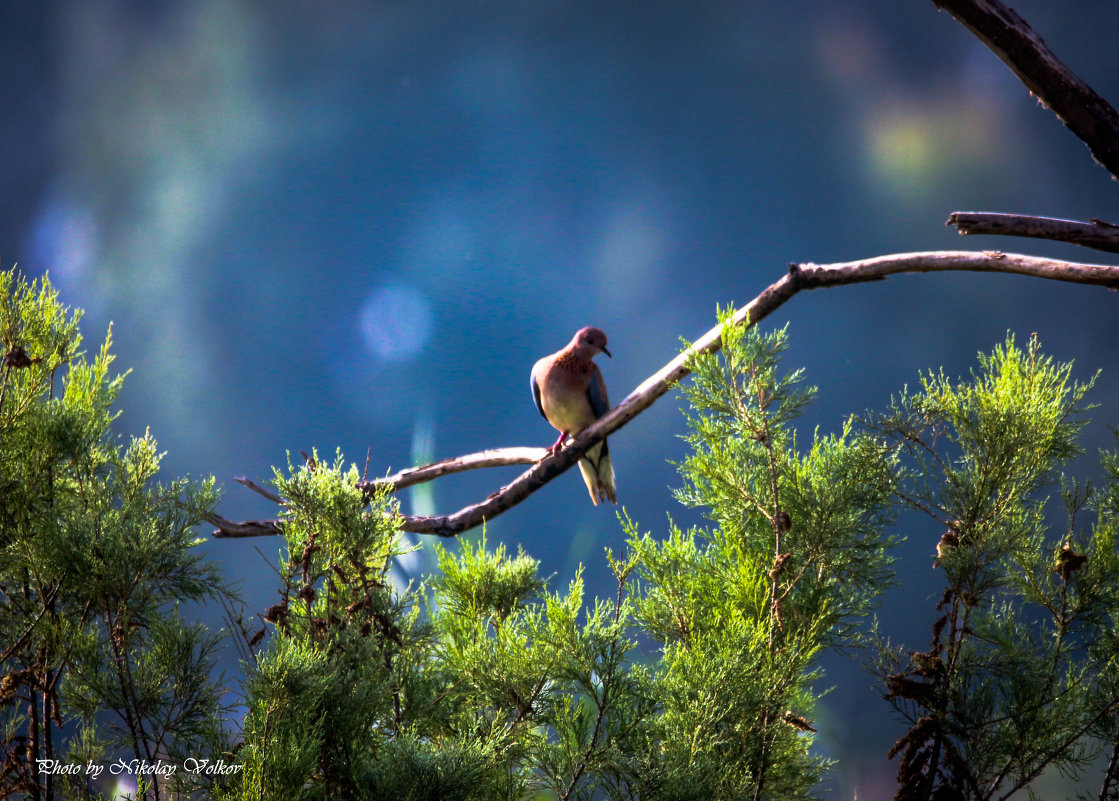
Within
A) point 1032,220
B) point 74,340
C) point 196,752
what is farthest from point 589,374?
point 196,752

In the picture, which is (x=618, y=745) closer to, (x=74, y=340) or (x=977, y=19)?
(x=74, y=340)

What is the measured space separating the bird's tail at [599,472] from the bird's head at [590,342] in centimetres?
34

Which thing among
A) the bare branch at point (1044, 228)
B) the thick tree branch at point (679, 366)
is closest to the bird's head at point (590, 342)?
the thick tree branch at point (679, 366)

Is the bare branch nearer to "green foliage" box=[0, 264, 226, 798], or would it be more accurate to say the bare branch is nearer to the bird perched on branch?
the bird perched on branch

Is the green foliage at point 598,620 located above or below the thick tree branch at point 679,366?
below

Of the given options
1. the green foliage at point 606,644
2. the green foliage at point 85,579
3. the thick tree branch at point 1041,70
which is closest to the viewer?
the green foliage at point 606,644

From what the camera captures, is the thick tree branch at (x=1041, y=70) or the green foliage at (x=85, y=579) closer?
the green foliage at (x=85, y=579)

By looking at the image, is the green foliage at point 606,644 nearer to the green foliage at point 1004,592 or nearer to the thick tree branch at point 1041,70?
the green foliage at point 1004,592

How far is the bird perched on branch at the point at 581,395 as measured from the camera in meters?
2.93

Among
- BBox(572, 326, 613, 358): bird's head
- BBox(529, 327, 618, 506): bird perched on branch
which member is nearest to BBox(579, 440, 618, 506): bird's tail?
BBox(529, 327, 618, 506): bird perched on branch

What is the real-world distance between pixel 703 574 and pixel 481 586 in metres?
0.41

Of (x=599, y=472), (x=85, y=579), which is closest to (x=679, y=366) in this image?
(x=599, y=472)

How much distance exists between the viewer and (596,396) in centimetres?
296

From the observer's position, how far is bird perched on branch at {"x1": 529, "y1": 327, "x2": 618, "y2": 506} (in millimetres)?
2934
